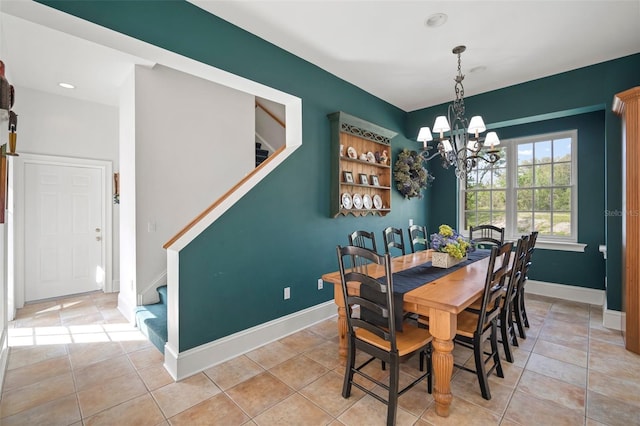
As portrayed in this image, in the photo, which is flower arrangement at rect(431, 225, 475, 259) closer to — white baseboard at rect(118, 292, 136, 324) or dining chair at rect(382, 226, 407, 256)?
dining chair at rect(382, 226, 407, 256)

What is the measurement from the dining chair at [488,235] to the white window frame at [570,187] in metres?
0.50

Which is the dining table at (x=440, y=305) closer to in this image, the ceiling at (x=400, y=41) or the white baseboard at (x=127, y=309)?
the ceiling at (x=400, y=41)

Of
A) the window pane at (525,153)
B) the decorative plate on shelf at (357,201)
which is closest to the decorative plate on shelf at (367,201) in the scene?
the decorative plate on shelf at (357,201)

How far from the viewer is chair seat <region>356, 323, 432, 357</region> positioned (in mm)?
1834

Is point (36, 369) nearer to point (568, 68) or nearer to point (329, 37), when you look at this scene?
point (329, 37)

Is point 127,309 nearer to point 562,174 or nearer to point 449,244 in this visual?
point 449,244

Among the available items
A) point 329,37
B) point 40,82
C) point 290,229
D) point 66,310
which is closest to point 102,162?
point 40,82

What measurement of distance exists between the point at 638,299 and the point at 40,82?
7080 millimetres

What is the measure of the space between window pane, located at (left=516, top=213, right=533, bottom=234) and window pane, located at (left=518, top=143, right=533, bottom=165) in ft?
2.78

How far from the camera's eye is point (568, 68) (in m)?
3.41

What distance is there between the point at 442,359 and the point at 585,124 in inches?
169

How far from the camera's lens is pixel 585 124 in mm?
4113

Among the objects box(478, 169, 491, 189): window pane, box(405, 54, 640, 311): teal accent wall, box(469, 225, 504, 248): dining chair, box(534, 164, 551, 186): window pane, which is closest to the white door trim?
box(405, 54, 640, 311): teal accent wall

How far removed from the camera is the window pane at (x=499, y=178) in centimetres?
486
